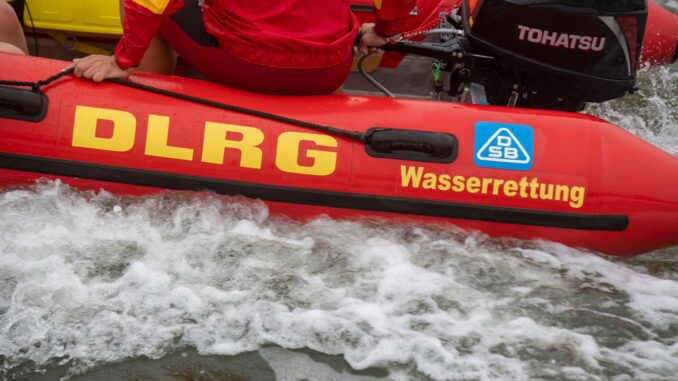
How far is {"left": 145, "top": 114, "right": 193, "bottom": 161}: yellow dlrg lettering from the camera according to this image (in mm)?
2908

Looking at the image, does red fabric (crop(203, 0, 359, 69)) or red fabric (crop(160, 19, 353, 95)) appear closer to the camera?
red fabric (crop(203, 0, 359, 69))

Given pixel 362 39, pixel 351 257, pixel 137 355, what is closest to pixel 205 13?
pixel 362 39

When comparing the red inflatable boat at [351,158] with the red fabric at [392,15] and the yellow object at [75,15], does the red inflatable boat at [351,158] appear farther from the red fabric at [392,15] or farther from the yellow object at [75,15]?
the yellow object at [75,15]

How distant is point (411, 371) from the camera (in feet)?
7.93

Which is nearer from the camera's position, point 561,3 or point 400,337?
point 400,337

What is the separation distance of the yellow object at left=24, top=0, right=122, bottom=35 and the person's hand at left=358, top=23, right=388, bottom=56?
123 centimetres

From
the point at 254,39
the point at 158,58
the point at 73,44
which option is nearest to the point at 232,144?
the point at 254,39

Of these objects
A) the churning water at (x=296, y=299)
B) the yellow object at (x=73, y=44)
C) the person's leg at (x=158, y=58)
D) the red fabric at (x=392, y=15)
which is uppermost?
the red fabric at (x=392, y=15)

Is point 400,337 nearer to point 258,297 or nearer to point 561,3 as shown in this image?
point 258,297

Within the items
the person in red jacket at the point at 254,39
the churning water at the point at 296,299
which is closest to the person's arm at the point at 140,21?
the person in red jacket at the point at 254,39

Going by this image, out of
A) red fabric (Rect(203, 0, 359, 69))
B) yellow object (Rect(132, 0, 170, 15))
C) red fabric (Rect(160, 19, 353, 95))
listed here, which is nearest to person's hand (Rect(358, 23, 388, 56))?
red fabric (Rect(160, 19, 353, 95))

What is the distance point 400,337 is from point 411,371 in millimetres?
130

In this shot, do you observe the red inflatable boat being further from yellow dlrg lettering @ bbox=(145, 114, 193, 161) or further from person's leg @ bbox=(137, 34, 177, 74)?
person's leg @ bbox=(137, 34, 177, 74)

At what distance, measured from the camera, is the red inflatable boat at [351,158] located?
2896 mm
